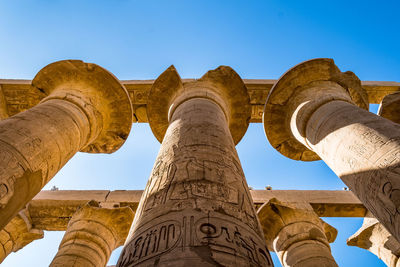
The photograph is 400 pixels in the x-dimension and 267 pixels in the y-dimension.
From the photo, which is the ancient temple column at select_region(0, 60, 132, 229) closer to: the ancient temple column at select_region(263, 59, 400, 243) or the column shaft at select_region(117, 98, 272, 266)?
the column shaft at select_region(117, 98, 272, 266)

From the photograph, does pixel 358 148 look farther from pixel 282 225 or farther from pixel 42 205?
pixel 42 205

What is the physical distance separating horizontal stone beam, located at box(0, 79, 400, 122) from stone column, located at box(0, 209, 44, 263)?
3610 millimetres

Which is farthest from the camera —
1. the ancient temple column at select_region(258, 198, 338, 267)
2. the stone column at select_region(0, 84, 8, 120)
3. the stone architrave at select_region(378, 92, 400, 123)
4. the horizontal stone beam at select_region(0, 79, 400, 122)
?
the horizontal stone beam at select_region(0, 79, 400, 122)

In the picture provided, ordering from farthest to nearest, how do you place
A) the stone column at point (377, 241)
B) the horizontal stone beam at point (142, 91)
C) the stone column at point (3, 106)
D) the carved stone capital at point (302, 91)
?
the horizontal stone beam at point (142, 91) → the stone column at point (3, 106) → the stone column at point (377, 241) → the carved stone capital at point (302, 91)

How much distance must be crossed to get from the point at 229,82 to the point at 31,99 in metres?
5.37

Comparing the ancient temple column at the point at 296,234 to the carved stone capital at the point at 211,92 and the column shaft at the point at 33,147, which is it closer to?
the carved stone capital at the point at 211,92

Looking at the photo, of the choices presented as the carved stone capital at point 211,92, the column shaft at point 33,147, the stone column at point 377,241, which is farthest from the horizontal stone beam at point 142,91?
the stone column at point 377,241

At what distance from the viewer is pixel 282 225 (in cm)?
697

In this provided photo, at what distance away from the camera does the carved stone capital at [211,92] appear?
7105mm

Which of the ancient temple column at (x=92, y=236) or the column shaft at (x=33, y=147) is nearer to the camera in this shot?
the column shaft at (x=33, y=147)

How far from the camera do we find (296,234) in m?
6.63

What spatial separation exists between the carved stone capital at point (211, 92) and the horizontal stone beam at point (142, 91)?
149cm

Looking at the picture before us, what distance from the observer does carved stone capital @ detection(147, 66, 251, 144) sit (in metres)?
7.11

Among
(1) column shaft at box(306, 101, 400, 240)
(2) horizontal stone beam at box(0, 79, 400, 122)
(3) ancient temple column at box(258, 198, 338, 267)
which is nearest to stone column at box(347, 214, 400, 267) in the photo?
(3) ancient temple column at box(258, 198, 338, 267)
